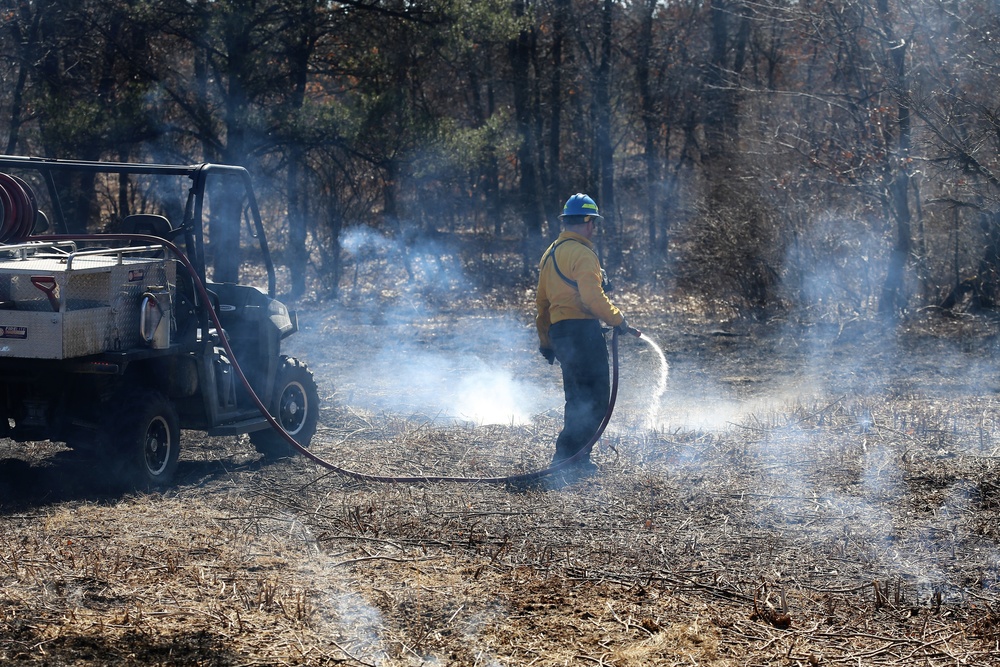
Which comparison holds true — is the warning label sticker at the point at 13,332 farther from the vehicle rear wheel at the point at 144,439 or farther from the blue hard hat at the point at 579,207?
the blue hard hat at the point at 579,207

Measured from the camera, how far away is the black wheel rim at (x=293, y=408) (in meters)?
8.14

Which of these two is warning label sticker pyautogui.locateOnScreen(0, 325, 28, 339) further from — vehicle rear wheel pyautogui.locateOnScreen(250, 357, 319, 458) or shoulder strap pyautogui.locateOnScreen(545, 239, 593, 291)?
shoulder strap pyautogui.locateOnScreen(545, 239, 593, 291)

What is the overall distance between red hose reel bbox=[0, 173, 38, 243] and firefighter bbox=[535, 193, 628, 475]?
336cm

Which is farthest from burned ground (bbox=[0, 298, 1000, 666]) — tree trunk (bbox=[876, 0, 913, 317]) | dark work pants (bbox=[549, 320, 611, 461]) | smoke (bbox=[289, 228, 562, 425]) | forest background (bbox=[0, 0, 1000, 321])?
forest background (bbox=[0, 0, 1000, 321])

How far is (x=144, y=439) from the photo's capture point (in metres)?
6.62

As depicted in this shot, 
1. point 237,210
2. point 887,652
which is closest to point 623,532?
point 887,652

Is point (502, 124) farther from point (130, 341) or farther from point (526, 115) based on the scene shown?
point (130, 341)

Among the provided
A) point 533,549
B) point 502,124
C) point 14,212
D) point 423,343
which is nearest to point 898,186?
point 502,124

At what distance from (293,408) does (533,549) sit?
3.36m

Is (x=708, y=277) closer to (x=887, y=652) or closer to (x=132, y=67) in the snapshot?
(x=132, y=67)

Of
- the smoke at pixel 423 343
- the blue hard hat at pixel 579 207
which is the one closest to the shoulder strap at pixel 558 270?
the blue hard hat at pixel 579 207

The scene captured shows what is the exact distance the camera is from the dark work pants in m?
7.32

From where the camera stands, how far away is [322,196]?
63.9ft

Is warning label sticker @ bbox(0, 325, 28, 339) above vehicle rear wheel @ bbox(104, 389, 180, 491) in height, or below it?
above
